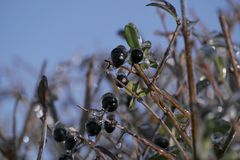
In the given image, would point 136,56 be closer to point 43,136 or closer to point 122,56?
point 122,56

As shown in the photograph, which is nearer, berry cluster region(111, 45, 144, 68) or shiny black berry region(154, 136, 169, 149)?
berry cluster region(111, 45, 144, 68)

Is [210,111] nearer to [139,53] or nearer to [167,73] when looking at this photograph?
[139,53]

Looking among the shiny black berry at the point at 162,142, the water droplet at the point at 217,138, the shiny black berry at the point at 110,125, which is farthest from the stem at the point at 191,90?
the shiny black berry at the point at 162,142

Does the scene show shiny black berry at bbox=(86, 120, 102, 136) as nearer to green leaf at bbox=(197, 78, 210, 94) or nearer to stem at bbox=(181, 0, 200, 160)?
stem at bbox=(181, 0, 200, 160)

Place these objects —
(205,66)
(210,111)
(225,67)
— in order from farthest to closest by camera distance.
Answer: (225,67)
(205,66)
(210,111)

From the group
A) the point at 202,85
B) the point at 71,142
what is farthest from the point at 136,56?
the point at 202,85

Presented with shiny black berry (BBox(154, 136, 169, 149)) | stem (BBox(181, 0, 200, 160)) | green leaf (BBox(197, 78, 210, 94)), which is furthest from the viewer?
green leaf (BBox(197, 78, 210, 94))

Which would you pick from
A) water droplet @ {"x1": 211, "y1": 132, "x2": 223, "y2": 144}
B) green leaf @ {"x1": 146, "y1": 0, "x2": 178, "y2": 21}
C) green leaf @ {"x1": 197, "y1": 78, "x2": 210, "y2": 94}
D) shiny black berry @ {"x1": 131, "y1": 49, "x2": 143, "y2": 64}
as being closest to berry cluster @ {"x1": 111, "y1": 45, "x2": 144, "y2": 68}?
shiny black berry @ {"x1": 131, "y1": 49, "x2": 143, "y2": 64}

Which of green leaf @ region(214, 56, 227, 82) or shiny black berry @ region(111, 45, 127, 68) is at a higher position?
shiny black berry @ region(111, 45, 127, 68)

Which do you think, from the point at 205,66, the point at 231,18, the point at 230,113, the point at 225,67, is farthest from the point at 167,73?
the point at 230,113
